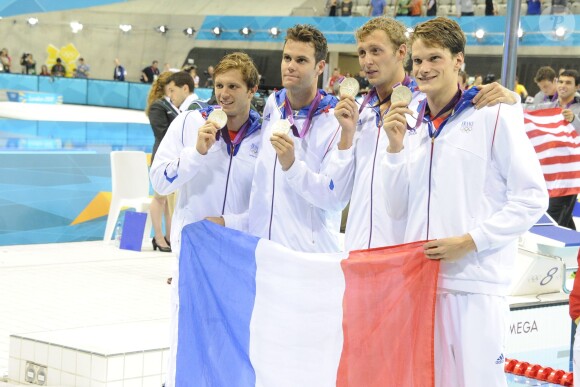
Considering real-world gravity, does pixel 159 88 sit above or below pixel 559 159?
above

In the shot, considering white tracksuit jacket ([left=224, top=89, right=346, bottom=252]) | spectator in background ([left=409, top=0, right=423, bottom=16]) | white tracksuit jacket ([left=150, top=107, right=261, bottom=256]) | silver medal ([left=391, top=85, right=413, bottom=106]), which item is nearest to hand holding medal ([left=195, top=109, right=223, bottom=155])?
white tracksuit jacket ([left=150, top=107, right=261, bottom=256])

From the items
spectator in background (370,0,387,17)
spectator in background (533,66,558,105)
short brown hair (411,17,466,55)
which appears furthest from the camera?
spectator in background (370,0,387,17)

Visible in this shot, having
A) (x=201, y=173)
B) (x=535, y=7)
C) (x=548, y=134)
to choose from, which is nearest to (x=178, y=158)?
(x=201, y=173)

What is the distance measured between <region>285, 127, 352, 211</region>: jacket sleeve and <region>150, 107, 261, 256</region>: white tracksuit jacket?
43 cm

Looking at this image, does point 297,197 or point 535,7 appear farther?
point 535,7

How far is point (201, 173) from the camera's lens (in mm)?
4203

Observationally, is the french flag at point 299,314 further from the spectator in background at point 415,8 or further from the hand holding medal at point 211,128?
the spectator in background at point 415,8

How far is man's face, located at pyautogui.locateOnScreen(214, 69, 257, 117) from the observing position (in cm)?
407

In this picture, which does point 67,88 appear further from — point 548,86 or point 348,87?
point 348,87

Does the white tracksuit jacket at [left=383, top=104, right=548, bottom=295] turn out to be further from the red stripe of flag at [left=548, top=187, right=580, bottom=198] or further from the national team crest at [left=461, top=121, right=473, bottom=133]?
the red stripe of flag at [left=548, top=187, right=580, bottom=198]

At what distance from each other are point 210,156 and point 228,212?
26 cm

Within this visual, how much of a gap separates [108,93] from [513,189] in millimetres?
29515

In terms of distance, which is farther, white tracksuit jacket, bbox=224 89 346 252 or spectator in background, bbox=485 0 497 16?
spectator in background, bbox=485 0 497 16

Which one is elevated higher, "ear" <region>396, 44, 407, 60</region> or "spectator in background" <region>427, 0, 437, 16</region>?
"spectator in background" <region>427, 0, 437, 16</region>
